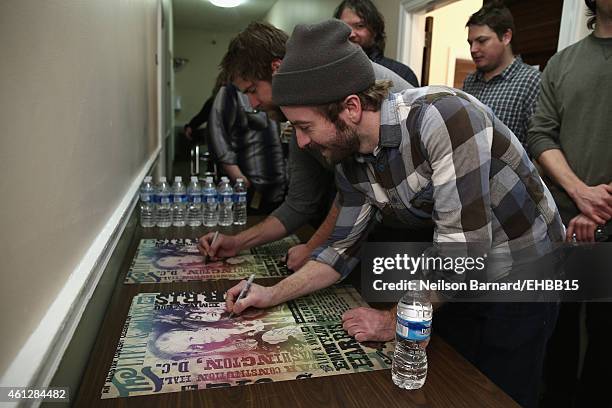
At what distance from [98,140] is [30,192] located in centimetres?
52

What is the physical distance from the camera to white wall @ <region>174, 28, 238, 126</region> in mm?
8273

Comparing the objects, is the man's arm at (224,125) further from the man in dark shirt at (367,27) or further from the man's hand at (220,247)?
the man's hand at (220,247)

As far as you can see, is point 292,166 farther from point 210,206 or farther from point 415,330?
point 415,330

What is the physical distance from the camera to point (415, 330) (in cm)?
78

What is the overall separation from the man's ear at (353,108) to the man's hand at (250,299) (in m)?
0.44

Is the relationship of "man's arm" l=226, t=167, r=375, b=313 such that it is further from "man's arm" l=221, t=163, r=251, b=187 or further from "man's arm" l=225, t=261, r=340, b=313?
"man's arm" l=221, t=163, r=251, b=187

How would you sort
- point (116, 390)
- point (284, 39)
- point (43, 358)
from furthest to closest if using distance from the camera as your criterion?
point (284, 39), point (116, 390), point (43, 358)

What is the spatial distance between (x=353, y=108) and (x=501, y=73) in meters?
1.58

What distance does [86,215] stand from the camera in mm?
1039

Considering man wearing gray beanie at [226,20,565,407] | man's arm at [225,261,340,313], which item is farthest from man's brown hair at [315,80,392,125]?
man's arm at [225,261,340,313]

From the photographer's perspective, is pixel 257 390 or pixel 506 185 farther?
pixel 506 185

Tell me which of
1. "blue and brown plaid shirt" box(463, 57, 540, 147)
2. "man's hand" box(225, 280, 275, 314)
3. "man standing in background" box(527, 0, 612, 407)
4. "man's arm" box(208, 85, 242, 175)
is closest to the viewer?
"man's hand" box(225, 280, 275, 314)

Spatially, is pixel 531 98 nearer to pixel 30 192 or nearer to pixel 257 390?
pixel 257 390

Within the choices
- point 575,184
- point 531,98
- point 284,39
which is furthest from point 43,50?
point 531,98
